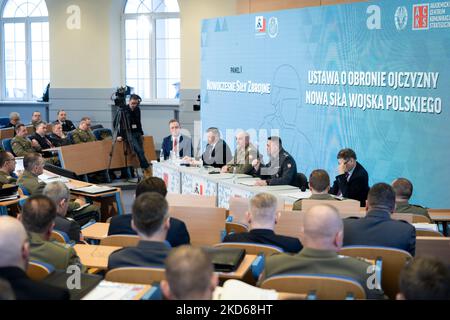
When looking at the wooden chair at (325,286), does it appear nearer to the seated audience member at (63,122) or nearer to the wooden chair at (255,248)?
the wooden chair at (255,248)

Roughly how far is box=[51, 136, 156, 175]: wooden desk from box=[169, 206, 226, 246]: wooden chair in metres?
5.87

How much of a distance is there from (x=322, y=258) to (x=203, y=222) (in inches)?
79.0

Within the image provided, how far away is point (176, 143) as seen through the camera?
407 inches

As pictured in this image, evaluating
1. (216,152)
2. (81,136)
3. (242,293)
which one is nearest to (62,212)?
(242,293)

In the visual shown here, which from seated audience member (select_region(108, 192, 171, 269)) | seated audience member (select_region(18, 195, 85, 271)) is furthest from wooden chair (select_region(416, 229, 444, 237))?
seated audience member (select_region(18, 195, 85, 271))

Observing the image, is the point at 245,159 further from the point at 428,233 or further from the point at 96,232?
the point at 428,233

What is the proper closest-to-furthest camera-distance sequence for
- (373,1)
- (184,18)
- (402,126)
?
(402,126) < (373,1) < (184,18)

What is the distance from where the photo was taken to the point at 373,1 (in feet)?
27.2

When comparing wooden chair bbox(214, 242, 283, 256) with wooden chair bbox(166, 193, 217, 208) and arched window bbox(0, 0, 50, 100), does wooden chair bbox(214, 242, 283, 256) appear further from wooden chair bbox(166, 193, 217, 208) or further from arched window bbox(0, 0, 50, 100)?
arched window bbox(0, 0, 50, 100)

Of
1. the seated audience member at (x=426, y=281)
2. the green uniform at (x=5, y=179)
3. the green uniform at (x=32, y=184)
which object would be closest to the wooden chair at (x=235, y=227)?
the green uniform at (x=32, y=184)

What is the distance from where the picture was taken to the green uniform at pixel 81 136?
1186 centimetres
